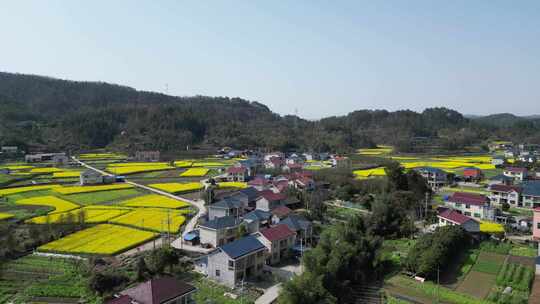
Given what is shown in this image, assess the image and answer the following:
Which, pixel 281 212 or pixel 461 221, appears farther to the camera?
pixel 281 212

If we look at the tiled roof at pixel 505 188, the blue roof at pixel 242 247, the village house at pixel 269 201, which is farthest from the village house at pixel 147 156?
the blue roof at pixel 242 247

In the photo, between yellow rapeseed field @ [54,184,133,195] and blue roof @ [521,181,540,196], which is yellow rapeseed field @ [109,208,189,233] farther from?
blue roof @ [521,181,540,196]

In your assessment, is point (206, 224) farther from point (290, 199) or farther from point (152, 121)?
point (152, 121)

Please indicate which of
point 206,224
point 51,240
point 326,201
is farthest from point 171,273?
point 326,201

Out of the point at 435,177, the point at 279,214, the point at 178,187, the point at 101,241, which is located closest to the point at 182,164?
the point at 178,187

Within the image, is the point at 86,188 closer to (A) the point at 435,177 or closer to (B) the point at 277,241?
(B) the point at 277,241

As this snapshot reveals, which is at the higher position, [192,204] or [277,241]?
[277,241]
